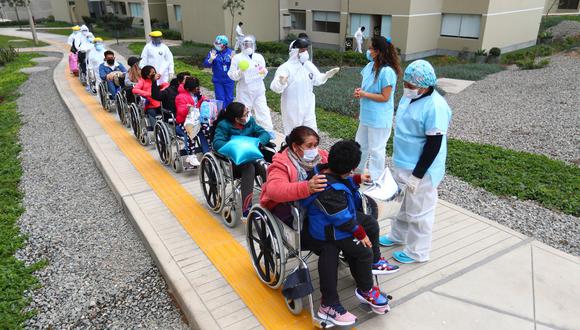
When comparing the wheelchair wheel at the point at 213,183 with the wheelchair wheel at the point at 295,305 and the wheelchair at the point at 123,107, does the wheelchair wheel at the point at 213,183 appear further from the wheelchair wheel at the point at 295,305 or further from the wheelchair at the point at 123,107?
the wheelchair at the point at 123,107

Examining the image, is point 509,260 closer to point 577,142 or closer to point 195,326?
point 195,326

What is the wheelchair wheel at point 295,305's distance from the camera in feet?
11.2

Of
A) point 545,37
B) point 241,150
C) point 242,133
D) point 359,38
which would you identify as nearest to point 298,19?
point 359,38

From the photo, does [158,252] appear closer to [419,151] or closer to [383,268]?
[383,268]

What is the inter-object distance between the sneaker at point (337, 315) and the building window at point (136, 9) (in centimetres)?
3480

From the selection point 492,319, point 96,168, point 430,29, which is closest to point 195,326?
point 492,319

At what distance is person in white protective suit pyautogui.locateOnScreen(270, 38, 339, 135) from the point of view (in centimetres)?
593

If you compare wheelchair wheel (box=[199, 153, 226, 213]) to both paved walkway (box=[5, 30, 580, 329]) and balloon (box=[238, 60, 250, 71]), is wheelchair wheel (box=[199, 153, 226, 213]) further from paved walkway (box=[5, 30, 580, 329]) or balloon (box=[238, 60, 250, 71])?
balloon (box=[238, 60, 250, 71])

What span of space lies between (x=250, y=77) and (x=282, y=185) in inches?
160

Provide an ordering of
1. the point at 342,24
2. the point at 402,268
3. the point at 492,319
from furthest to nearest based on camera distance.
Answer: the point at 342,24
the point at 402,268
the point at 492,319

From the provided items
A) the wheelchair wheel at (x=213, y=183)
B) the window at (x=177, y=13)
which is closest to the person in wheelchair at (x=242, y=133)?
the wheelchair wheel at (x=213, y=183)

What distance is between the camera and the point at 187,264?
4.23 m

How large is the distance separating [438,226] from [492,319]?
1483 mm

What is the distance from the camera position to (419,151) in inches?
150
